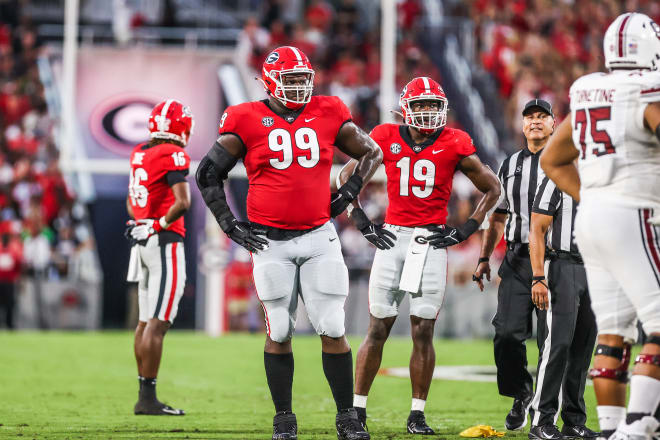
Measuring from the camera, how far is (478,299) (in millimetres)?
14211

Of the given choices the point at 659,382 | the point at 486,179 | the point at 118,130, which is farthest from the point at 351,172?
the point at 118,130

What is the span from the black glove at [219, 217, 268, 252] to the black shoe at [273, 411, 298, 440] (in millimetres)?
834

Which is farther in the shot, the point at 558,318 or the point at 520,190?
the point at 520,190

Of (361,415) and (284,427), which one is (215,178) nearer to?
(284,427)

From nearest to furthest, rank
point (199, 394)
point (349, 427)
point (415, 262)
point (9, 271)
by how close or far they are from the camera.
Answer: point (349, 427)
point (415, 262)
point (199, 394)
point (9, 271)

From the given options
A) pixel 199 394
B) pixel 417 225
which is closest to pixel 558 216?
pixel 417 225

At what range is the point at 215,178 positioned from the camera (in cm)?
549

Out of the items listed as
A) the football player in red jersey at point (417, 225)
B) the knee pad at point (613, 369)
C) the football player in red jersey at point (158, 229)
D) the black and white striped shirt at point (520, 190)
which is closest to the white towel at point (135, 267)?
the football player in red jersey at point (158, 229)

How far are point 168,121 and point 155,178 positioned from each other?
39 cm

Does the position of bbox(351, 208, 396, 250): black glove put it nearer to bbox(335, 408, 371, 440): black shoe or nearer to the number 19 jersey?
the number 19 jersey

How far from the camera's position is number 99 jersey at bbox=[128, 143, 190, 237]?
22.8ft

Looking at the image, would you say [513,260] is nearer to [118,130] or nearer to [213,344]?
[213,344]

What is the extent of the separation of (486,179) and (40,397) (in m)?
3.63

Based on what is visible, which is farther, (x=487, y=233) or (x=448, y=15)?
(x=448, y=15)
